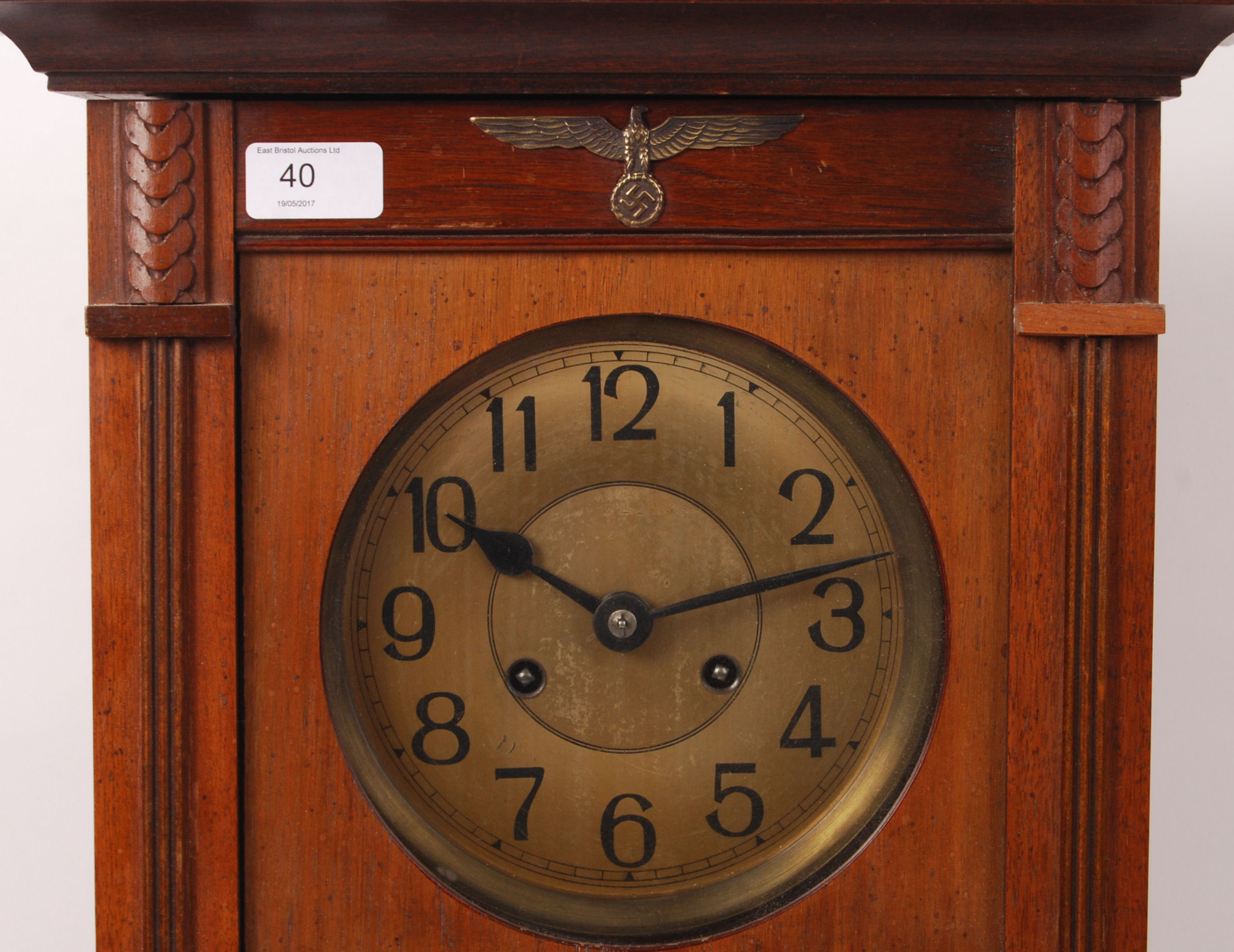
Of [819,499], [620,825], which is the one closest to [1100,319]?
[819,499]

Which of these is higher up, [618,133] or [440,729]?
[618,133]

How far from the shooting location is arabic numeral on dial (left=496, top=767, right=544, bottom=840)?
55.9 inches

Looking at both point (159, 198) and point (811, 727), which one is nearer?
point (159, 198)

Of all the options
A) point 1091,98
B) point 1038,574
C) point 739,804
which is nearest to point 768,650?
point 739,804

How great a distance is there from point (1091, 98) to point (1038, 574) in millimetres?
567

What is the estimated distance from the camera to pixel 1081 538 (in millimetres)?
1370

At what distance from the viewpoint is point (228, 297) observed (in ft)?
4.38

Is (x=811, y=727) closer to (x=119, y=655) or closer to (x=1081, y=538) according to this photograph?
(x=1081, y=538)

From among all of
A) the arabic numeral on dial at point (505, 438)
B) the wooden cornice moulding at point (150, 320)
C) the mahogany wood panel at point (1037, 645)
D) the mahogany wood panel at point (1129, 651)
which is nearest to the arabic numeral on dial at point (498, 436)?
the arabic numeral on dial at point (505, 438)

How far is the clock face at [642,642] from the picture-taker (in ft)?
4.63

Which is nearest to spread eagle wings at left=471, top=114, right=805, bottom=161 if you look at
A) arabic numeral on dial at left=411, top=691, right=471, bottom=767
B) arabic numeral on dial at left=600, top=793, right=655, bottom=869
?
arabic numeral on dial at left=411, top=691, right=471, bottom=767

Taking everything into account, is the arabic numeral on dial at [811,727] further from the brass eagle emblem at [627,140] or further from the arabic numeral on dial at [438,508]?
the brass eagle emblem at [627,140]

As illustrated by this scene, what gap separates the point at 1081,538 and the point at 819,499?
31cm

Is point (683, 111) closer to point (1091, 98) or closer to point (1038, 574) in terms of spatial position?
point (1091, 98)
